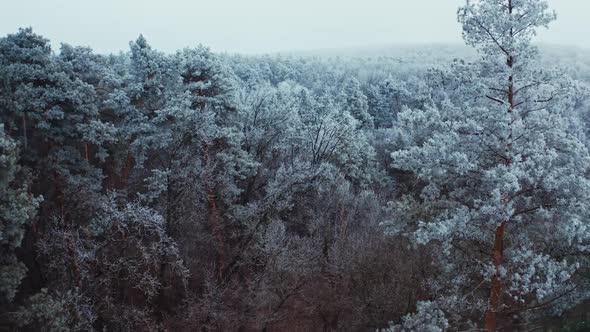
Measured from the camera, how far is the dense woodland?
1053cm

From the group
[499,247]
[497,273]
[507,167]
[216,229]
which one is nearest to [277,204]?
[216,229]

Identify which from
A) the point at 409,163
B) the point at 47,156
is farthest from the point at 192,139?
the point at 409,163

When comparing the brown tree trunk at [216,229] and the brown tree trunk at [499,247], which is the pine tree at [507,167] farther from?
the brown tree trunk at [216,229]

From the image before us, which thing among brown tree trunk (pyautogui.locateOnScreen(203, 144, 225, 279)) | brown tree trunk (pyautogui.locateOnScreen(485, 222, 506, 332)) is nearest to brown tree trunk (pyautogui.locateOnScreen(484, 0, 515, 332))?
brown tree trunk (pyautogui.locateOnScreen(485, 222, 506, 332))

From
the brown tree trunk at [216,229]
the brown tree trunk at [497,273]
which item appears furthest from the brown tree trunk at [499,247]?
the brown tree trunk at [216,229]

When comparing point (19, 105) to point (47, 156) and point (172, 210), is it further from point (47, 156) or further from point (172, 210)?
point (172, 210)

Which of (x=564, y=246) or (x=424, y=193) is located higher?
(x=424, y=193)

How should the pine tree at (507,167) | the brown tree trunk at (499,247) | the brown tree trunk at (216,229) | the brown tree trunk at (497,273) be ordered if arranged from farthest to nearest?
the brown tree trunk at (216,229) → the brown tree trunk at (497,273) → the brown tree trunk at (499,247) → the pine tree at (507,167)

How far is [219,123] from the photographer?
24.4m

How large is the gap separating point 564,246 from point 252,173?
15000 mm

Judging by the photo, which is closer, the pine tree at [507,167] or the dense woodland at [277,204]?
the pine tree at [507,167]

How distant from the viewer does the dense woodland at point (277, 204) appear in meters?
10.5

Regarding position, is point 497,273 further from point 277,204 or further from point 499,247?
point 277,204

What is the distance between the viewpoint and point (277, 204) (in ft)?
65.4
